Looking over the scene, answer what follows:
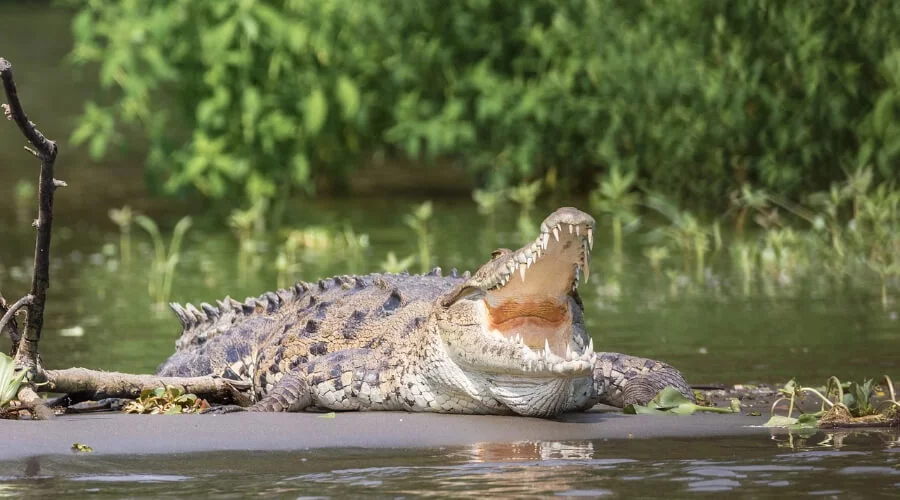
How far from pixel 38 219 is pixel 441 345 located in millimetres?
1691

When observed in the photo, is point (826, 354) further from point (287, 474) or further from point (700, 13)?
point (700, 13)

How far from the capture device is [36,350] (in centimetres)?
688

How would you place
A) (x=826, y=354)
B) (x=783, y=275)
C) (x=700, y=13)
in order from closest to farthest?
(x=826, y=354) < (x=783, y=275) < (x=700, y=13)

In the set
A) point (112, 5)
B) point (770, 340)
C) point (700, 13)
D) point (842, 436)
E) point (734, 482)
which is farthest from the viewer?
point (112, 5)

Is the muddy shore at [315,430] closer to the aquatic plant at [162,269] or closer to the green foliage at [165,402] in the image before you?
the green foliage at [165,402]

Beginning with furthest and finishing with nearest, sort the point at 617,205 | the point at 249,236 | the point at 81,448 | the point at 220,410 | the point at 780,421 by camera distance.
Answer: the point at 249,236, the point at 617,205, the point at 220,410, the point at 780,421, the point at 81,448

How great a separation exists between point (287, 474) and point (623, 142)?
11115mm

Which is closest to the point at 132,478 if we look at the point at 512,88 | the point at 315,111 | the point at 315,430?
the point at 315,430

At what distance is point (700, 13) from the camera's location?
14477 mm

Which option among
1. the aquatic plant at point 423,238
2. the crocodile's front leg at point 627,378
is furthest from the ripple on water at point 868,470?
the aquatic plant at point 423,238

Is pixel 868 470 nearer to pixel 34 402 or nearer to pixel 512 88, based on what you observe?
pixel 34 402

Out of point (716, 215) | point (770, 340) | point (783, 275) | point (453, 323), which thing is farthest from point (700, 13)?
point (453, 323)

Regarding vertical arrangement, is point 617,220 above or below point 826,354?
above

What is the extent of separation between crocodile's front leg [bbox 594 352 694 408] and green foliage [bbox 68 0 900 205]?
19.6ft
